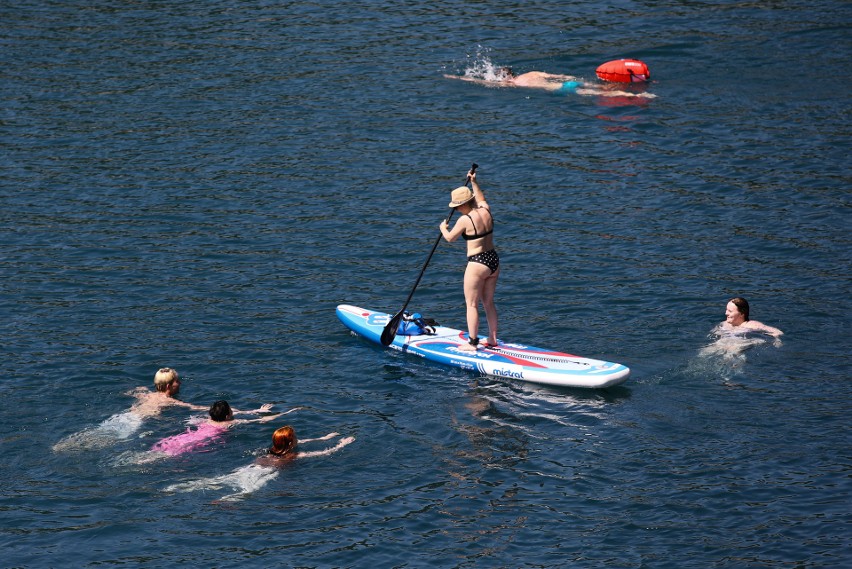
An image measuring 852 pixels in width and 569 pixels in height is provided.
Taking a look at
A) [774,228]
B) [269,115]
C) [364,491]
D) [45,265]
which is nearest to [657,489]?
[364,491]

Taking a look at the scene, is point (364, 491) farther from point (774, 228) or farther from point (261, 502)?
point (774, 228)

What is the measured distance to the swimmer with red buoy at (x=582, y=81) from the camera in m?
29.5

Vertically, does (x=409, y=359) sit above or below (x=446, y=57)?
below

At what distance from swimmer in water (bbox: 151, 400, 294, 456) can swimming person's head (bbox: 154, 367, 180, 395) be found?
91cm

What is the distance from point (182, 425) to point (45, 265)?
734cm

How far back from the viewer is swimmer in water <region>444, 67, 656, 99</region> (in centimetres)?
2945

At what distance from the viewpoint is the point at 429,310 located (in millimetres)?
20219

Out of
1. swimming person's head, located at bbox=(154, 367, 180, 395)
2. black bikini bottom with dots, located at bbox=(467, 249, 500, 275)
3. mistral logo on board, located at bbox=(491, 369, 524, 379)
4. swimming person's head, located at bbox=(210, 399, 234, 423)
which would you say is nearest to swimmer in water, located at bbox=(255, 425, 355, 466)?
swimming person's head, located at bbox=(210, 399, 234, 423)

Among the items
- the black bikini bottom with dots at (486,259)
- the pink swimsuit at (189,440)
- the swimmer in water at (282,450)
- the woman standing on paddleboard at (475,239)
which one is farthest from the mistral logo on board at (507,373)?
the pink swimsuit at (189,440)

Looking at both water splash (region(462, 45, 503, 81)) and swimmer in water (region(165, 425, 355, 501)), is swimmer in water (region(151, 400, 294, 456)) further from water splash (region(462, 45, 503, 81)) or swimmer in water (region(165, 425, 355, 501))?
water splash (region(462, 45, 503, 81))

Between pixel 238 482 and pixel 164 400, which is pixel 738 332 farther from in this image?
pixel 164 400

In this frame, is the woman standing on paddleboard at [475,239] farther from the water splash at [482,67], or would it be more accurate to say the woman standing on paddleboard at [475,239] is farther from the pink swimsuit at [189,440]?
the water splash at [482,67]

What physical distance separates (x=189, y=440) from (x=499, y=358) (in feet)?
16.9

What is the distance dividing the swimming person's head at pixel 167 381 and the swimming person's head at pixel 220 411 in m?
1.12
